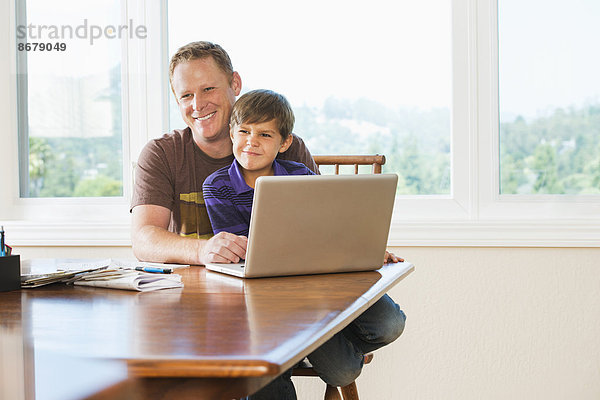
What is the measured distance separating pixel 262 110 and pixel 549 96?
1257mm

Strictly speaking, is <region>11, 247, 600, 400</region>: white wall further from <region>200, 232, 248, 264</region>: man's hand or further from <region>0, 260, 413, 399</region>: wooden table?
<region>0, 260, 413, 399</region>: wooden table

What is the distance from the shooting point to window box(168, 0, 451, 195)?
240 cm

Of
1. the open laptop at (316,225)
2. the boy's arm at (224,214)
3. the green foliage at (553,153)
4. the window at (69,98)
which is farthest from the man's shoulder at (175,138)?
the green foliage at (553,153)

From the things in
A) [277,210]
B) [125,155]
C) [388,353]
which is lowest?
[388,353]

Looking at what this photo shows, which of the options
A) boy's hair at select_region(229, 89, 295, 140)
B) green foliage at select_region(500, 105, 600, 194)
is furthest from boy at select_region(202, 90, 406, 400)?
green foliage at select_region(500, 105, 600, 194)

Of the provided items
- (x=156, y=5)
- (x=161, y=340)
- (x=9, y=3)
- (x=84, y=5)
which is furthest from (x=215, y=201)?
(x=9, y=3)

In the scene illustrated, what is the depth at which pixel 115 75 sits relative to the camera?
257cm

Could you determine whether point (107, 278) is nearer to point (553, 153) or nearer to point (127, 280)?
point (127, 280)

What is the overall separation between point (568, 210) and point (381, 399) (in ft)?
3.11

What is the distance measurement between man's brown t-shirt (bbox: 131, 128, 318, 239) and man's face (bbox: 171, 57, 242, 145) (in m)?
0.06

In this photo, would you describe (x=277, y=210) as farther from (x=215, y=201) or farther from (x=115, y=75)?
(x=115, y=75)

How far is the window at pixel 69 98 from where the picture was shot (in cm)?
258

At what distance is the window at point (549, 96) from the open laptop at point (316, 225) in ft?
4.27

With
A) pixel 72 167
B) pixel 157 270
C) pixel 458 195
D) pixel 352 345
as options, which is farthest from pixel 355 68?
pixel 157 270
